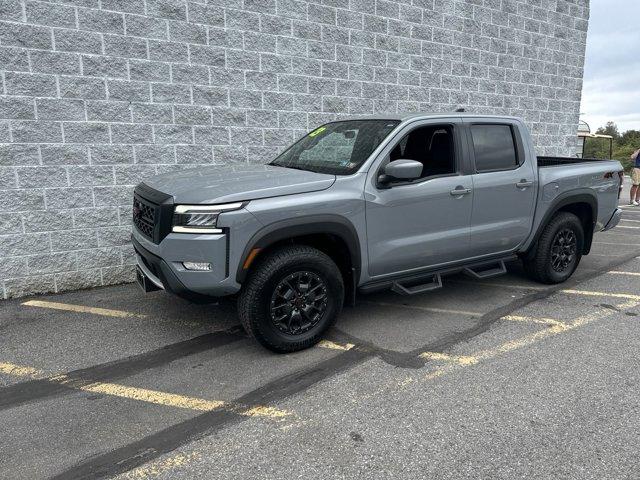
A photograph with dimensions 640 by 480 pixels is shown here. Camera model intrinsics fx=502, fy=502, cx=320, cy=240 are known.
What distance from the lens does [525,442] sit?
283 cm

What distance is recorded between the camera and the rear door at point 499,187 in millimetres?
4902

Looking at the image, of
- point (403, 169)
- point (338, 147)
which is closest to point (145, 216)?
point (338, 147)

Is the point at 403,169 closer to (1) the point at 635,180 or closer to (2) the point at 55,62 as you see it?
(2) the point at 55,62

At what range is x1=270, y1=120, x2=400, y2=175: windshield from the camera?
4.36 metres

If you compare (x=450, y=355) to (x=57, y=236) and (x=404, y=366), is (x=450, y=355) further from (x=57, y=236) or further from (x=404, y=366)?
(x=57, y=236)

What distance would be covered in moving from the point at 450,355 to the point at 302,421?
1.48 meters

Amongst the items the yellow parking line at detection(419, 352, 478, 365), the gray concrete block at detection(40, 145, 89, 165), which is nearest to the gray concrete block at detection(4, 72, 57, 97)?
the gray concrete block at detection(40, 145, 89, 165)

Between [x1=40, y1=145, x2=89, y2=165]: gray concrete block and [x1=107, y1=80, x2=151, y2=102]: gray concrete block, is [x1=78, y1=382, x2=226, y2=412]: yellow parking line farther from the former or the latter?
[x1=107, y1=80, x2=151, y2=102]: gray concrete block

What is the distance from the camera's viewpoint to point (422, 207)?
14.6ft

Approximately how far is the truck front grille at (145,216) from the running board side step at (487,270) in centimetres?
303

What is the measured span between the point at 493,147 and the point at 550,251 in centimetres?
146

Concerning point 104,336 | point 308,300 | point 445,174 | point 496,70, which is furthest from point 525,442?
point 496,70

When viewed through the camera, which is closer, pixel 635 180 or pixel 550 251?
pixel 550 251

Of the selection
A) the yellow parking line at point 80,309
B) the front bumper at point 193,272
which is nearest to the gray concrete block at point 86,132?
the yellow parking line at point 80,309
